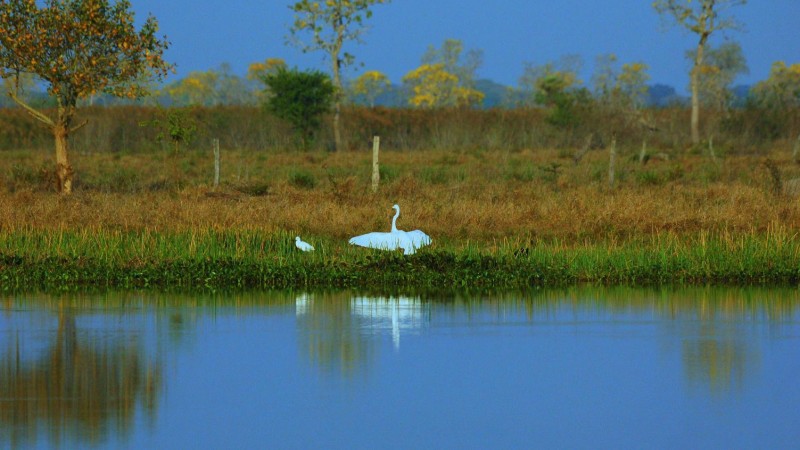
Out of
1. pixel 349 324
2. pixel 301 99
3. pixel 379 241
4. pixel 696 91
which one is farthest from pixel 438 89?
pixel 349 324

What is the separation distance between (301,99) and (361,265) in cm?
2877

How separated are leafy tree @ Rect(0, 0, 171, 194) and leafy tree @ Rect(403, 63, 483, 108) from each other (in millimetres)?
79060

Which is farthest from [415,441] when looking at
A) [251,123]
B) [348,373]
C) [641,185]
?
[251,123]

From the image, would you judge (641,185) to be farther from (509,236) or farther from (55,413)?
(55,413)

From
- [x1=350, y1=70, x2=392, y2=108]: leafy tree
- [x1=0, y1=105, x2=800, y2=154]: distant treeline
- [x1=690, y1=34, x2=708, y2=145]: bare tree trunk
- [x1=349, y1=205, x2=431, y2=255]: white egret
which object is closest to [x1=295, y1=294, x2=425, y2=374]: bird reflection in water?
[x1=349, y1=205, x2=431, y2=255]: white egret

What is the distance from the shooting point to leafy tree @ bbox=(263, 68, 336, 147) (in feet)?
141

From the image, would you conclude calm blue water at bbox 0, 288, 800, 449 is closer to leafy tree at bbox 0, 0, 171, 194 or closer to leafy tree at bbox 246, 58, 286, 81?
leafy tree at bbox 0, 0, 171, 194

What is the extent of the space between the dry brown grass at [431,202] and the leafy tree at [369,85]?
96468mm

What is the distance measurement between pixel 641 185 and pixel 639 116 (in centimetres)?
2192

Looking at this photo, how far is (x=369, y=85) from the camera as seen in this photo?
128250 mm

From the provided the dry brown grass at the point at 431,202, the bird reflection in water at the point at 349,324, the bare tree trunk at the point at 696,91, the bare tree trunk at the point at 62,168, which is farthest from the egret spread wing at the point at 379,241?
the bare tree trunk at the point at 696,91

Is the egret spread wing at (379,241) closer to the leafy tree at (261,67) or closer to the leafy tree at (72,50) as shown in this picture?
the leafy tree at (72,50)

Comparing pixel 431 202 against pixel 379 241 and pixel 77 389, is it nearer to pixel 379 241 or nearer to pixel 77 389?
pixel 379 241

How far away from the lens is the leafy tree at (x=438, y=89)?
103438 millimetres
